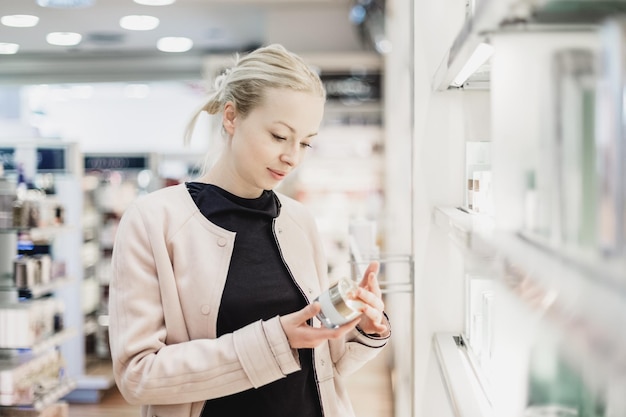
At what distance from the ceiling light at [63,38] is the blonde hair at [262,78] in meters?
7.16

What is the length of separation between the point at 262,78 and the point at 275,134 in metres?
0.12

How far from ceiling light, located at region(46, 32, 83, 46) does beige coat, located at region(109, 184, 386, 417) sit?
7243 mm

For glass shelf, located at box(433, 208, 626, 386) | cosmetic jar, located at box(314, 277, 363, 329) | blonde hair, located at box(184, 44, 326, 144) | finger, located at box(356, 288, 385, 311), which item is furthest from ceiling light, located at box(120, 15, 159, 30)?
glass shelf, located at box(433, 208, 626, 386)

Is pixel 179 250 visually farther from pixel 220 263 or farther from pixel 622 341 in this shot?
pixel 622 341

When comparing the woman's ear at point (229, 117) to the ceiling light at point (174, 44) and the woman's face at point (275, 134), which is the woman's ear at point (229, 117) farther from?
the ceiling light at point (174, 44)

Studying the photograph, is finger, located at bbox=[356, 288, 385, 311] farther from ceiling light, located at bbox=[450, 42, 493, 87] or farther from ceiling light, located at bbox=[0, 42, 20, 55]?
ceiling light, located at bbox=[0, 42, 20, 55]

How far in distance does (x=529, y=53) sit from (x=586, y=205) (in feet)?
0.71

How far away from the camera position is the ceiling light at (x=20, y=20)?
718 cm

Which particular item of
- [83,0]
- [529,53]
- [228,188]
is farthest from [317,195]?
[529,53]

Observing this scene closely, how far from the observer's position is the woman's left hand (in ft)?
4.66

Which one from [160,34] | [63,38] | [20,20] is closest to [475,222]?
[20,20]

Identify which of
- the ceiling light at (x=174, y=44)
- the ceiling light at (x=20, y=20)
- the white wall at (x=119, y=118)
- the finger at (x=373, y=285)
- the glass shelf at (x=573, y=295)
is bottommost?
the finger at (x=373, y=285)

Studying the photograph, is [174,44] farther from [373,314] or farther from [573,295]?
[573,295]

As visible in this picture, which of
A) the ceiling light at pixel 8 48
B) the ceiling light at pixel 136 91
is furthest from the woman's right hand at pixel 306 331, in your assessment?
the ceiling light at pixel 136 91
